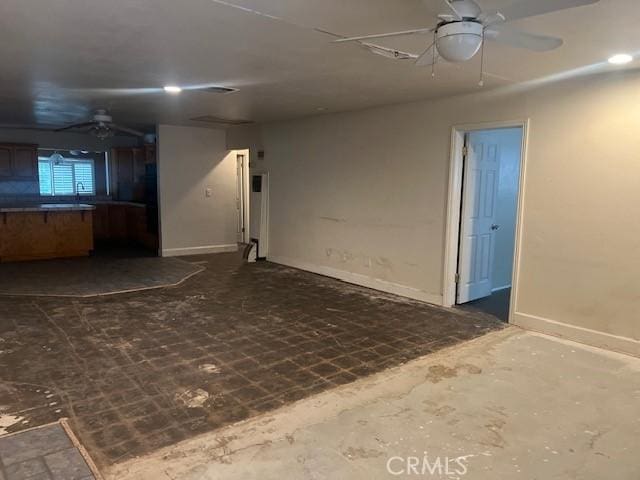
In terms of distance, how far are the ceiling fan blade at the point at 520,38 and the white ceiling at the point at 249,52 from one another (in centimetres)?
13

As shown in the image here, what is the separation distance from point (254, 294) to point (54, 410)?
284 centimetres

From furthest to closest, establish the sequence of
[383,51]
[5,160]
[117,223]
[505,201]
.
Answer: [117,223] < [5,160] < [505,201] < [383,51]

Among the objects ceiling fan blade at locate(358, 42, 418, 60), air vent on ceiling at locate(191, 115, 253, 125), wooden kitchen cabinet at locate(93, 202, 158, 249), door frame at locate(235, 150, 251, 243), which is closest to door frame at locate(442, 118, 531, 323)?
ceiling fan blade at locate(358, 42, 418, 60)

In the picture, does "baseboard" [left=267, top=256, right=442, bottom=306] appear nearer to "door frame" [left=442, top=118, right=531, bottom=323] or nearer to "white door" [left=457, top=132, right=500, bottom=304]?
"door frame" [left=442, top=118, right=531, bottom=323]

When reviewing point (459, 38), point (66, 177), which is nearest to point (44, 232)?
point (66, 177)

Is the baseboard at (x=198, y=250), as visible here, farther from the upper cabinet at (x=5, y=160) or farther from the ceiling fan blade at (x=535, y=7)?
the ceiling fan blade at (x=535, y=7)

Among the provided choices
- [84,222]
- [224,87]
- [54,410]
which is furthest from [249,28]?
[84,222]

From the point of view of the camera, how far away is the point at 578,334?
3.92 meters

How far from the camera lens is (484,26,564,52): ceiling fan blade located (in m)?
2.10

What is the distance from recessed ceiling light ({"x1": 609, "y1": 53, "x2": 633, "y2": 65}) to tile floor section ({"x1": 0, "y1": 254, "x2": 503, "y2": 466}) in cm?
242

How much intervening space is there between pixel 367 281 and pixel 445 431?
3407 millimetres

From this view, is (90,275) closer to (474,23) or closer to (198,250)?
(198,250)

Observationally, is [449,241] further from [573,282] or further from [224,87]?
[224,87]

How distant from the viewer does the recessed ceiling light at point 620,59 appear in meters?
3.15
